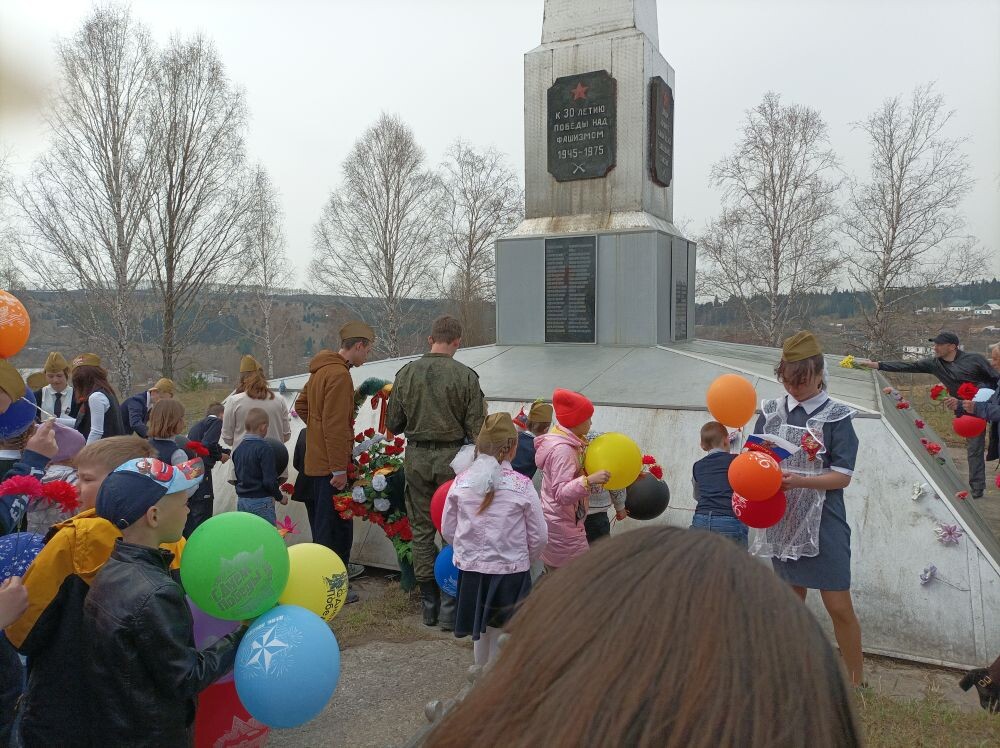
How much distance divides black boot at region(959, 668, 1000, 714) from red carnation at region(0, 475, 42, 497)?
4.24 meters

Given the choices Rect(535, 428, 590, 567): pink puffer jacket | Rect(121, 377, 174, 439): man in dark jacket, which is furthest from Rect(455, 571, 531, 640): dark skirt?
Rect(121, 377, 174, 439): man in dark jacket

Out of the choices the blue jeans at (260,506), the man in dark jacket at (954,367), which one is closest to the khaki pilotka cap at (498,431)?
the blue jeans at (260,506)

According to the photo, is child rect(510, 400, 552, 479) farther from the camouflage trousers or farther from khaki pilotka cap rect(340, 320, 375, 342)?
khaki pilotka cap rect(340, 320, 375, 342)

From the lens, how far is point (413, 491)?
4.57m

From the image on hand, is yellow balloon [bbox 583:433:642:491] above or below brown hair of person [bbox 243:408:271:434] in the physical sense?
below

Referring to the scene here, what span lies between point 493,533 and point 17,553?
204 centimetres

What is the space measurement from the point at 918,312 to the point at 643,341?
61.5 feet

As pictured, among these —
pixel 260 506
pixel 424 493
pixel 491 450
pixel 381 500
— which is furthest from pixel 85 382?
pixel 491 450

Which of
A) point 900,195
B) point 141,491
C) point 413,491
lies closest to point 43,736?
point 141,491

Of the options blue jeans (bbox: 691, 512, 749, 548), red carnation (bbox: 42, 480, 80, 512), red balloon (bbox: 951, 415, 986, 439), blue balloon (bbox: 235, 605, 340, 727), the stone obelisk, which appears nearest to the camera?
blue balloon (bbox: 235, 605, 340, 727)

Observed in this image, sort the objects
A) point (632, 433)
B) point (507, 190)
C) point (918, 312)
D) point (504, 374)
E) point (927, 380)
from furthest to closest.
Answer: point (507, 190), point (927, 380), point (918, 312), point (504, 374), point (632, 433)

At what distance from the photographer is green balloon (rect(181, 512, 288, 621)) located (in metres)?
2.33

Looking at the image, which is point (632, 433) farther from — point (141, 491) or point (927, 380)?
point (927, 380)

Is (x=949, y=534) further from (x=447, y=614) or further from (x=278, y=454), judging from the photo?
(x=278, y=454)
